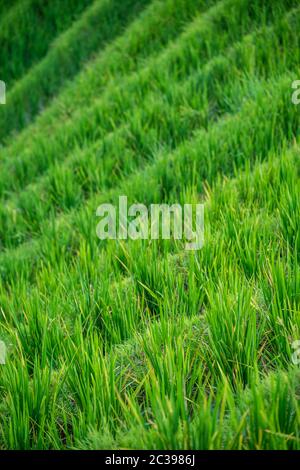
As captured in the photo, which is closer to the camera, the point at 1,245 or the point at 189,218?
the point at 189,218

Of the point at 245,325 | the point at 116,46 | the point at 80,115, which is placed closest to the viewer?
the point at 245,325

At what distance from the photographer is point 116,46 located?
5016mm

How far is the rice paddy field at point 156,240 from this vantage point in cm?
132

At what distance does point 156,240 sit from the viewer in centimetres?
219

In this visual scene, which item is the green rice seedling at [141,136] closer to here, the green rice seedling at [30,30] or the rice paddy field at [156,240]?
the rice paddy field at [156,240]

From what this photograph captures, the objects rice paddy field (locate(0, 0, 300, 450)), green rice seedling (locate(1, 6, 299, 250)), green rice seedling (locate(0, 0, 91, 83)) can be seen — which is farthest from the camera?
green rice seedling (locate(0, 0, 91, 83))

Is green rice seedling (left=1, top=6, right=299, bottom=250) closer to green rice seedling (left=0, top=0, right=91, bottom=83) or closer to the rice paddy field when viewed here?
the rice paddy field

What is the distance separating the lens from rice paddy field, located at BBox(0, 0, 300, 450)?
1.32 metres

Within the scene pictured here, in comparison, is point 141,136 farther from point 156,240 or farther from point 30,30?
point 30,30

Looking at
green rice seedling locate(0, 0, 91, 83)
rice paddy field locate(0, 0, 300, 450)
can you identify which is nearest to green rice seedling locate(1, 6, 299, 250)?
rice paddy field locate(0, 0, 300, 450)

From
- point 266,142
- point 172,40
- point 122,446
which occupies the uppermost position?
point 172,40

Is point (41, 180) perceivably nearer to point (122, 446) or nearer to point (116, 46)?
point (116, 46)

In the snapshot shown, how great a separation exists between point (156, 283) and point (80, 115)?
262cm

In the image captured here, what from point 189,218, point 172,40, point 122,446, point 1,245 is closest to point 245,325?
point 122,446
